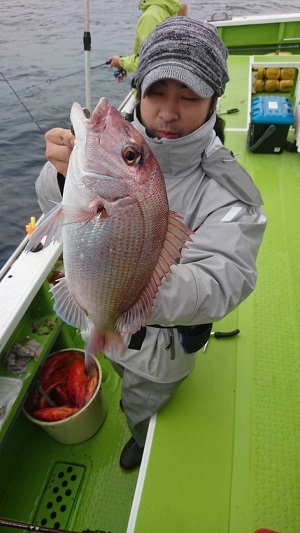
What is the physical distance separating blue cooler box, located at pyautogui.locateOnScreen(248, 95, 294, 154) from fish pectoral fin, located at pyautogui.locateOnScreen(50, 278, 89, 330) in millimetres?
3673

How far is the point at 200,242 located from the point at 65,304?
1.87ft

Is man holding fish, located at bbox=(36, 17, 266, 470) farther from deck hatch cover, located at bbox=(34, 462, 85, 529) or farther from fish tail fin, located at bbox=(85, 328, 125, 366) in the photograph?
deck hatch cover, located at bbox=(34, 462, 85, 529)

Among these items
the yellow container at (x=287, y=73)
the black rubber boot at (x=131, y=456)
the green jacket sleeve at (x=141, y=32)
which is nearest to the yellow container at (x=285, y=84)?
the yellow container at (x=287, y=73)

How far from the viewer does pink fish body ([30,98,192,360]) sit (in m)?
1.11

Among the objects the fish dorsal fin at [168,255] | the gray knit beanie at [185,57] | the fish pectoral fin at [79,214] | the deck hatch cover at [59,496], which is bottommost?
the deck hatch cover at [59,496]

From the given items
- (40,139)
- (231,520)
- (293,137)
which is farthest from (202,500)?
(40,139)

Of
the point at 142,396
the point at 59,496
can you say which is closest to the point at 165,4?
the point at 142,396

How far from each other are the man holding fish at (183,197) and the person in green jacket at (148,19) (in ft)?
12.0

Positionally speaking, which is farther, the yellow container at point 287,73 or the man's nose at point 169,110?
the yellow container at point 287,73

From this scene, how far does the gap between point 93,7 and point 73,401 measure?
22858mm

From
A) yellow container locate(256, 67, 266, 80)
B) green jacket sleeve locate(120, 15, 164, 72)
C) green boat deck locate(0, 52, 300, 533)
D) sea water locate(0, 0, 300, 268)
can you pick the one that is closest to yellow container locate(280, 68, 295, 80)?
yellow container locate(256, 67, 266, 80)

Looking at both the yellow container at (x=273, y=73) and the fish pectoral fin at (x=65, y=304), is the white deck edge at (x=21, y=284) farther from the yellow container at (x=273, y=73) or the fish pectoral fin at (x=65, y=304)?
the yellow container at (x=273, y=73)

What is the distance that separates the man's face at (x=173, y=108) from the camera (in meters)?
1.44

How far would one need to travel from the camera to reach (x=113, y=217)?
1.11m
